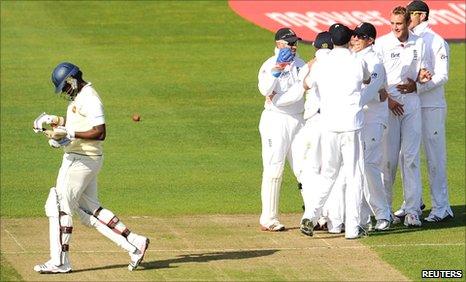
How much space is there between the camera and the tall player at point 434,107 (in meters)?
15.5

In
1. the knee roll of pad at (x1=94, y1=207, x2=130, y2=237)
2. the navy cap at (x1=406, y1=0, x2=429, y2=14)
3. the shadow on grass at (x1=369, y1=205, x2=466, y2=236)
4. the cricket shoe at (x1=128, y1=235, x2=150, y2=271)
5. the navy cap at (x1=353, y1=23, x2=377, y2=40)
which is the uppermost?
the navy cap at (x1=406, y1=0, x2=429, y2=14)

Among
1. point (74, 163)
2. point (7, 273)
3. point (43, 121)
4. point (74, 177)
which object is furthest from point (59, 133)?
point (7, 273)

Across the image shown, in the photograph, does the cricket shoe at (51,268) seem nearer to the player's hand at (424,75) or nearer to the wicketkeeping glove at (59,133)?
the wicketkeeping glove at (59,133)

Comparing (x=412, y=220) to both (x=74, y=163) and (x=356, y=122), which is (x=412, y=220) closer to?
(x=356, y=122)

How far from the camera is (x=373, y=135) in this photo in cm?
1479

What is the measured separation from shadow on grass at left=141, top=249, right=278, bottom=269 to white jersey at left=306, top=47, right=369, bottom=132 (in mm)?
1508

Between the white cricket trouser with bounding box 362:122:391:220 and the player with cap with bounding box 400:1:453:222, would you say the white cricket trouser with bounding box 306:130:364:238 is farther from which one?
the player with cap with bounding box 400:1:453:222

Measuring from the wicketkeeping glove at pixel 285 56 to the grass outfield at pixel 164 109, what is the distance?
2144 millimetres

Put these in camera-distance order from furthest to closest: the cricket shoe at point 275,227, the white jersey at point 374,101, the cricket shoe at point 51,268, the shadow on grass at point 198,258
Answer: the cricket shoe at point 275,227, the white jersey at point 374,101, the shadow on grass at point 198,258, the cricket shoe at point 51,268

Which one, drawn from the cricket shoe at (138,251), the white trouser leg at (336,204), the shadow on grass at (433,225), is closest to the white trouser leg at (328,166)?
the white trouser leg at (336,204)

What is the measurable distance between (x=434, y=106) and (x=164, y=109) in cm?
699

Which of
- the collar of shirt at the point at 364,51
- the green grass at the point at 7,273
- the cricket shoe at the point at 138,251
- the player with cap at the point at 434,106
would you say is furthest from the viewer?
the player with cap at the point at 434,106

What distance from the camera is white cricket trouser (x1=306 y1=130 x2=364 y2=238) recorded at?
1409cm

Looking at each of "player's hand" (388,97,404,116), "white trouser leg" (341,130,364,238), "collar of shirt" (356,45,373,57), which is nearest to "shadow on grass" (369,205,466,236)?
"white trouser leg" (341,130,364,238)
